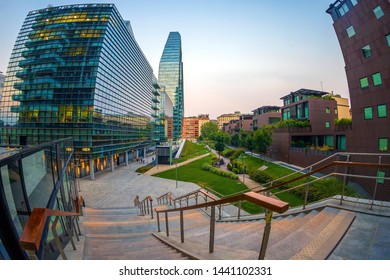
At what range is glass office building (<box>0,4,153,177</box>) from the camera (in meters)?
24.8

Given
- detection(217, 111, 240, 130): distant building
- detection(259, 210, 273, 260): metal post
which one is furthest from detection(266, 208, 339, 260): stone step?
detection(217, 111, 240, 130): distant building

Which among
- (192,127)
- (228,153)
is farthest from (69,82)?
(192,127)

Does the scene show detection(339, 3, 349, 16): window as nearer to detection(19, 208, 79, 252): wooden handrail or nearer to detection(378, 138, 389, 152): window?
detection(378, 138, 389, 152): window

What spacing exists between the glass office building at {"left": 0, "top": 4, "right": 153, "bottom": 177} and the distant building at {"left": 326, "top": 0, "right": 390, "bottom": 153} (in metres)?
30.3

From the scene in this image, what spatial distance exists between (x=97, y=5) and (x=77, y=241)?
3679cm

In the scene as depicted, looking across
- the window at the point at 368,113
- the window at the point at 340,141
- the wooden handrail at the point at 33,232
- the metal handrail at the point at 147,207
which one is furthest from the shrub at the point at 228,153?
the wooden handrail at the point at 33,232

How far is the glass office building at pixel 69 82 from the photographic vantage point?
2483cm

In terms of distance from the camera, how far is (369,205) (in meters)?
3.96

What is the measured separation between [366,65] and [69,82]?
3543 centimetres

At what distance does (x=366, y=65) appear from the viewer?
14398 millimetres

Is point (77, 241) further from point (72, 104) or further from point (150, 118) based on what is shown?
point (150, 118)

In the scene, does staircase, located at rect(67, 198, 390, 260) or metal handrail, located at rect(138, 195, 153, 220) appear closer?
staircase, located at rect(67, 198, 390, 260)

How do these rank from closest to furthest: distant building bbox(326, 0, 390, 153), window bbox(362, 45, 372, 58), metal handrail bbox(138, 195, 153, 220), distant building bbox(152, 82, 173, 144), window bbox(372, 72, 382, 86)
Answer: metal handrail bbox(138, 195, 153, 220) < distant building bbox(326, 0, 390, 153) < window bbox(372, 72, 382, 86) < window bbox(362, 45, 372, 58) < distant building bbox(152, 82, 173, 144)

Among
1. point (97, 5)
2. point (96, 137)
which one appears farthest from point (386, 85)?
point (97, 5)
